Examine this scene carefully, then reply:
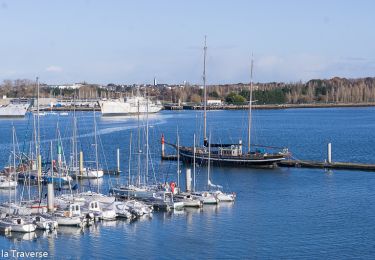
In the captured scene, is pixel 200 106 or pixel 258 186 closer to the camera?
pixel 258 186

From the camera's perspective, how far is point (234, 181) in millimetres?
30594

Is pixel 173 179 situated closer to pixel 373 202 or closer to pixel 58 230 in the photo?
pixel 373 202

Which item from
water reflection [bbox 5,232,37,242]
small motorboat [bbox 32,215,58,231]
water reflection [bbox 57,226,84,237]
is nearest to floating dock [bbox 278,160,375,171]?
water reflection [bbox 57,226,84,237]

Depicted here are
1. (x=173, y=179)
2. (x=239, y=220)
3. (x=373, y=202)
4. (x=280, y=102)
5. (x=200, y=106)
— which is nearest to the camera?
(x=239, y=220)

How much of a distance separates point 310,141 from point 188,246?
118ft

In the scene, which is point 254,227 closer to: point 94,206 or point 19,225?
point 94,206

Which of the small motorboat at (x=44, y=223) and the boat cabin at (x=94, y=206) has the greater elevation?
the boat cabin at (x=94, y=206)

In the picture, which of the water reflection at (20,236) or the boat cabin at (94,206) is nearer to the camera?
the water reflection at (20,236)

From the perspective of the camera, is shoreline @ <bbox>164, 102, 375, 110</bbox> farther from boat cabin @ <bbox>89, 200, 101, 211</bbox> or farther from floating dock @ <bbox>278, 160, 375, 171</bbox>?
boat cabin @ <bbox>89, 200, 101, 211</bbox>

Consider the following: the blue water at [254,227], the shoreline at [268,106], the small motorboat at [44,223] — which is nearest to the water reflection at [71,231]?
the blue water at [254,227]

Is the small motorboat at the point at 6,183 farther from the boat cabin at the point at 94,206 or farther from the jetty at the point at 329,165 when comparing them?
the jetty at the point at 329,165

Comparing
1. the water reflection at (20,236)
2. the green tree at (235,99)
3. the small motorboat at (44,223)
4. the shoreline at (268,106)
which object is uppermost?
the green tree at (235,99)

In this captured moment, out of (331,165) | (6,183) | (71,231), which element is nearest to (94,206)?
(71,231)

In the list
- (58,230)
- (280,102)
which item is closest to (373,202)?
(58,230)
